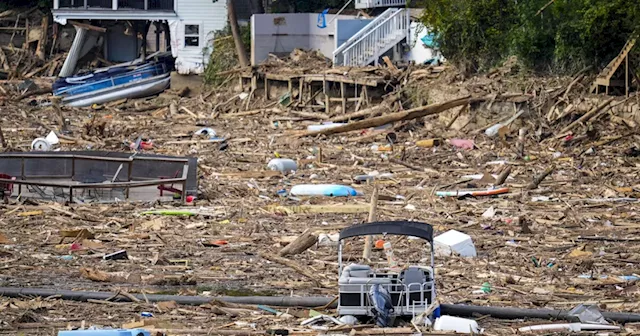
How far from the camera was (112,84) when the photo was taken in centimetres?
4444

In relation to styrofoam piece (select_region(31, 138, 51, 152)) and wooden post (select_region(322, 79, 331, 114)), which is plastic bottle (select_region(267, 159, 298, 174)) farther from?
wooden post (select_region(322, 79, 331, 114))

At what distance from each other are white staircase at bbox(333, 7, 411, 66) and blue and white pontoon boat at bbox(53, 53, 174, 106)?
8346 mm

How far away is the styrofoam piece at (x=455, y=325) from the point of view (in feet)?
36.3

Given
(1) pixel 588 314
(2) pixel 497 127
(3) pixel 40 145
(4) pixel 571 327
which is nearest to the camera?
(4) pixel 571 327

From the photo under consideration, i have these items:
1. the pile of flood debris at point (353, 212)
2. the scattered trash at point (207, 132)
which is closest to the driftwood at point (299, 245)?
the pile of flood debris at point (353, 212)

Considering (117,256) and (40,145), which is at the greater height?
(40,145)

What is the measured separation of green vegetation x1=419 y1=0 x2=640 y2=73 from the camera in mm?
27844

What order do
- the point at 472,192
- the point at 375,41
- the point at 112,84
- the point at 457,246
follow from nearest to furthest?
the point at 457,246
the point at 472,192
the point at 375,41
the point at 112,84

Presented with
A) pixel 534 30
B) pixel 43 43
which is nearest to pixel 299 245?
pixel 534 30

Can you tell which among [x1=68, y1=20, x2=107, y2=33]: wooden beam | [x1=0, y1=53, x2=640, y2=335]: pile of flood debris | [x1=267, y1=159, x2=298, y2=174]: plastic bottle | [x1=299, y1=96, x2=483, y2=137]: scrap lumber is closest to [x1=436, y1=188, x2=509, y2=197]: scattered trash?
[x1=0, y1=53, x2=640, y2=335]: pile of flood debris

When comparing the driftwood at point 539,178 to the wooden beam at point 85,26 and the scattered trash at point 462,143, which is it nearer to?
the scattered trash at point 462,143

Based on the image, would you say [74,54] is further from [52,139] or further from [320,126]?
[52,139]

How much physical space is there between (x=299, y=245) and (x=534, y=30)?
15.9 metres

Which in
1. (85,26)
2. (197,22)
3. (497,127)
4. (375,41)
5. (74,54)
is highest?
(197,22)
